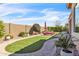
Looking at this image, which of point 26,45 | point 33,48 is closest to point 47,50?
point 33,48

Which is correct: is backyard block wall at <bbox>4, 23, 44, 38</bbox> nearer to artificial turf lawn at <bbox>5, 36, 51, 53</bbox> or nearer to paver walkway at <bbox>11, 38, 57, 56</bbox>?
artificial turf lawn at <bbox>5, 36, 51, 53</bbox>

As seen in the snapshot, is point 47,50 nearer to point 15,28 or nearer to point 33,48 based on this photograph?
point 33,48

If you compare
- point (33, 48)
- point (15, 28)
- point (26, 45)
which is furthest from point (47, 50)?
point (15, 28)

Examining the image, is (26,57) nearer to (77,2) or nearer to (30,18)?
(30,18)

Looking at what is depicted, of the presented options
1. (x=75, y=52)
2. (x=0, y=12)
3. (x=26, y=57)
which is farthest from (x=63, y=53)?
(x=0, y=12)

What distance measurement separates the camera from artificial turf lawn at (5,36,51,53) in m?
3.35

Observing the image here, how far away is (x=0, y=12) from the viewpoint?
3.34m

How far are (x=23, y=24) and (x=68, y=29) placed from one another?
0.62 m

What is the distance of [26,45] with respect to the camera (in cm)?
336

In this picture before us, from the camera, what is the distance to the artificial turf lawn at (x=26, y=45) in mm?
3348

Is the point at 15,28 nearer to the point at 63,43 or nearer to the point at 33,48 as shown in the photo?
the point at 33,48

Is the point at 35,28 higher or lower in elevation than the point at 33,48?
higher

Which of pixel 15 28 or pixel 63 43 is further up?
pixel 15 28

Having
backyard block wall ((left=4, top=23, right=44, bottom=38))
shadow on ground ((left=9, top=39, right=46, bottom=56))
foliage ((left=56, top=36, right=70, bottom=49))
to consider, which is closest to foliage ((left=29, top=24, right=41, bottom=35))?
backyard block wall ((left=4, top=23, right=44, bottom=38))
